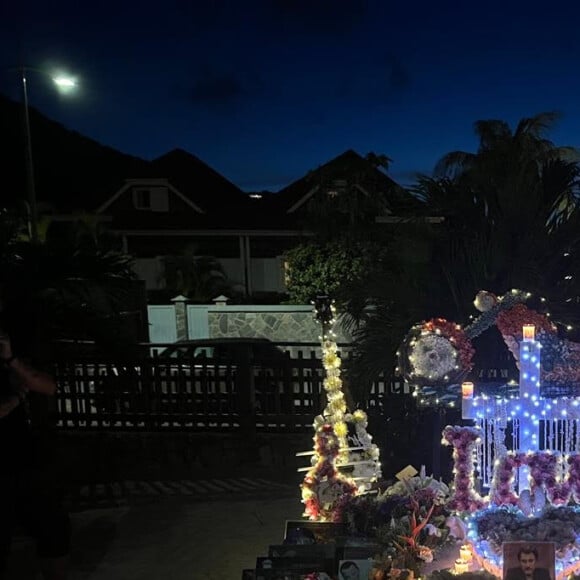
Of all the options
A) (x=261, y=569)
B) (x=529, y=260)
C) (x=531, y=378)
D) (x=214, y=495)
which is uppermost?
(x=529, y=260)

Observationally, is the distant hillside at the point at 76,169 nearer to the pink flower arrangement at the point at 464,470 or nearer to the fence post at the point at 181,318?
the fence post at the point at 181,318

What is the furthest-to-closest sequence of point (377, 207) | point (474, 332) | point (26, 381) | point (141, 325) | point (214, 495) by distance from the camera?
point (377, 207), point (141, 325), point (214, 495), point (474, 332), point (26, 381)

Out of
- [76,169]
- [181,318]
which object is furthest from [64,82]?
[76,169]

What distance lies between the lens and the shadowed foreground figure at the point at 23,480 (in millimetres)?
2961

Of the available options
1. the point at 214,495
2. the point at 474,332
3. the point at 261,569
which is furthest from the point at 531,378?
the point at 214,495

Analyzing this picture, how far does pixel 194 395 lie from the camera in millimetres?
6164

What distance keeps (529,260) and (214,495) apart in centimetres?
309

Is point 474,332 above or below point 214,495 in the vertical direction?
above

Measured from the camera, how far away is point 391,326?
411cm

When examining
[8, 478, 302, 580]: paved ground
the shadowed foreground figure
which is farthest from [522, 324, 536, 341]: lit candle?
the shadowed foreground figure

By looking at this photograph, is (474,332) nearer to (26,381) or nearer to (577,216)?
(577,216)

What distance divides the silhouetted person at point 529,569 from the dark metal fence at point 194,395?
3.41 m

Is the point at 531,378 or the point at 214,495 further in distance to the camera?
the point at 214,495

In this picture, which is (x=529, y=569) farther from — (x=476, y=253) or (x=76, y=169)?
(x=76, y=169)
